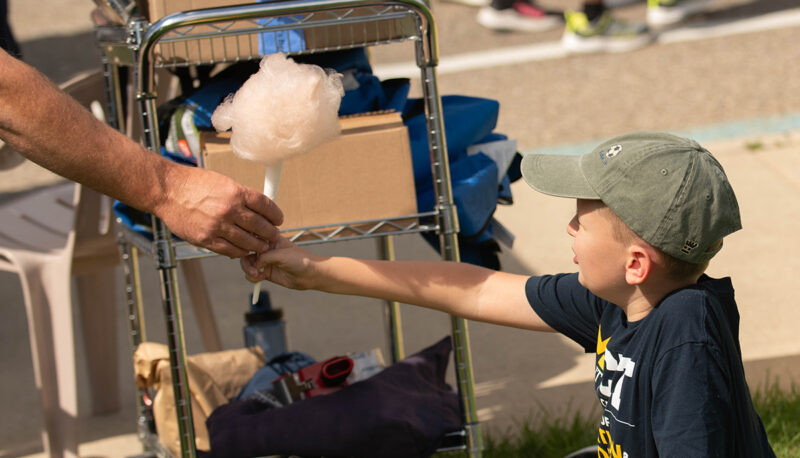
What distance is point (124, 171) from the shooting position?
207 cm

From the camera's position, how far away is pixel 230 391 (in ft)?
9.24

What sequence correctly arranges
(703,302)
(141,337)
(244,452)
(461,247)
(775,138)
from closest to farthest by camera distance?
(703,302) → (244,452) → (461,247) → (141,337) → (775,138)

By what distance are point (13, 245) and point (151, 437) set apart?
0.78 meters

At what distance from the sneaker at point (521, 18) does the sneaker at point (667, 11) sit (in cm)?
81

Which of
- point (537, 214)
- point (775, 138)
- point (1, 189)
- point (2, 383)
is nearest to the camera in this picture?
point (2, 383)

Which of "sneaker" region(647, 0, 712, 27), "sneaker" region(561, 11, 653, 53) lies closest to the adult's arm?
"sneaker" region(561, 11, 653, 53)

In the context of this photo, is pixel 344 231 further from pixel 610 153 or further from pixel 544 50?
pixel 544 50

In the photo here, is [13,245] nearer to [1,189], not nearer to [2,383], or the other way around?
[2,383]

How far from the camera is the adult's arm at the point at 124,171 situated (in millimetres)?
1992

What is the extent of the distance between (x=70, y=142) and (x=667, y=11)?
657cm

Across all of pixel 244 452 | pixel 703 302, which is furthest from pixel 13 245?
pixel 703 302

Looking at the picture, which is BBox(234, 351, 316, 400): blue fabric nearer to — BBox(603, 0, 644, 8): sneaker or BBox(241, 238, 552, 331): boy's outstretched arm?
BBox(241, 238, 552, 331): boy's outstretched arm

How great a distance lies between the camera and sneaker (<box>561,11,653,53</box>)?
24.1ft

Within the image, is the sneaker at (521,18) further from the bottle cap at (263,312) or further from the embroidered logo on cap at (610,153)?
the embroidered logo on cap at (610,153)
